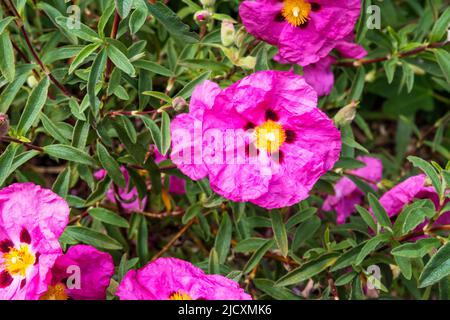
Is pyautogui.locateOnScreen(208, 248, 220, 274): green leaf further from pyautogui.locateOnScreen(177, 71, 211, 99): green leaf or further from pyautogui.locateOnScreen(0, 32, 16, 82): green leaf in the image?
pyautogui.locateOnScreen(0, 32, 16, 82): green leaf

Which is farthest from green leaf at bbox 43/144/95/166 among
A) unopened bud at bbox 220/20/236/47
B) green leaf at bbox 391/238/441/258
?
green leaf at bbox 391/238/441/258

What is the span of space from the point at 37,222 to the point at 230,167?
0.62 meters

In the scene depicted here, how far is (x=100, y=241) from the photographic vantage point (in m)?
2.57

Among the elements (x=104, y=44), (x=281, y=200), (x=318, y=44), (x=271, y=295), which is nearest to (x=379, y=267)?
(x=271, y=295)

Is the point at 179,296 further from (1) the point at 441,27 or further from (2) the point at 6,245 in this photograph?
(1) the point at 441,27

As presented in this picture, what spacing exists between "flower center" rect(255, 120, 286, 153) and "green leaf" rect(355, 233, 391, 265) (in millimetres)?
437

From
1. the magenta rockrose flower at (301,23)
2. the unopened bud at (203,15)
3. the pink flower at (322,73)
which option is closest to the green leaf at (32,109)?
the unopened bud at (203,15)

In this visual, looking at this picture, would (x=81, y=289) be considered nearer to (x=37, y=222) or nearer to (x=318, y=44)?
(x=37, y=222)

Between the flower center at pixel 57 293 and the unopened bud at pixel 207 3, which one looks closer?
the flower center at pixel 57 293

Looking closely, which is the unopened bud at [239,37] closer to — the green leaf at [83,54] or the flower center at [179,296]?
the green leaf at [83,54]

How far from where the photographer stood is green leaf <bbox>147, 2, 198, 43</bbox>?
2408 mm

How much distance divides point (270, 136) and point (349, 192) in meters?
0.81

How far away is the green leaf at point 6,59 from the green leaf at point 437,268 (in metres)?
1.45

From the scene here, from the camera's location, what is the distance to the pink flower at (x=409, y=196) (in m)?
2.58
